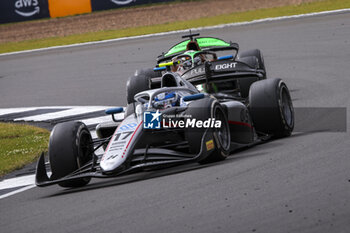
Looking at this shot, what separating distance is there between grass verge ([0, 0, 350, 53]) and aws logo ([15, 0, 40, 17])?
8.82 feet

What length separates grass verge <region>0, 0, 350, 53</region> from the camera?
24.4m

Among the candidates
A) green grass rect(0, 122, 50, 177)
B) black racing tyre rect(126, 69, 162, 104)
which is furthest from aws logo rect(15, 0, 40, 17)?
black racing tyre rect(126, 69, 162, 104)

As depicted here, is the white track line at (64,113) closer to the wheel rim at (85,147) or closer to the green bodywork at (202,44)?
the green bodywork at (202,44)

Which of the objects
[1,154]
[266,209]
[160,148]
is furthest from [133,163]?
[1,154]

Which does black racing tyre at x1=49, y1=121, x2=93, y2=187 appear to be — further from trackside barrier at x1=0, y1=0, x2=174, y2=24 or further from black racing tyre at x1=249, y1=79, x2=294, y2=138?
trackside barrier at x1=0, y1=0, x2=174, y2=24

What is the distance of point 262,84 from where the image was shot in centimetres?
945

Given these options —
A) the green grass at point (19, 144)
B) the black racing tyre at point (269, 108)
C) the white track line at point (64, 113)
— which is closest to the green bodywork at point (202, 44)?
the white track line at point (64, 113)

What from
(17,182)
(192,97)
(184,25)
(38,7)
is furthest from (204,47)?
(38,7)

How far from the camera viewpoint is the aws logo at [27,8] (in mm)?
30469

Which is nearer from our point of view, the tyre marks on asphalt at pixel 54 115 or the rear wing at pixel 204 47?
the tyre marks on asphalt at pixel 54 115

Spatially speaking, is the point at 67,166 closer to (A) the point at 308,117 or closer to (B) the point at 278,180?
(B) the point at 278,180

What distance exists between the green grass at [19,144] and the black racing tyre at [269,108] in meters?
3.34

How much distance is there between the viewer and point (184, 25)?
2558cm

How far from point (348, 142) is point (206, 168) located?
178 cm
